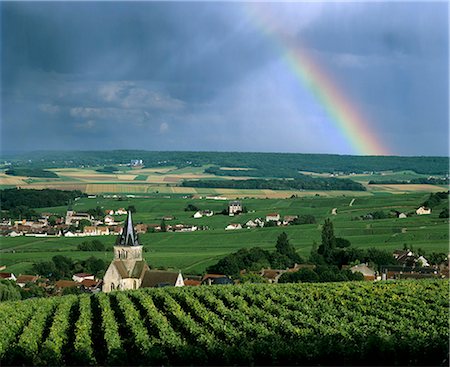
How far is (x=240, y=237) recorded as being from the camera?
2899 inches

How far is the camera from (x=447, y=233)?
67812 mm

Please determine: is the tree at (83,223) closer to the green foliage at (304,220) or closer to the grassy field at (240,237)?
the grassy field at (240,237)

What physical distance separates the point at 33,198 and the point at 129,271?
7636cm

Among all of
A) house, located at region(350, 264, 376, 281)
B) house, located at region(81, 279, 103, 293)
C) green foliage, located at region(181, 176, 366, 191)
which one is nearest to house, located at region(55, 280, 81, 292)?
house, located at region(81, 279, 103, 293)

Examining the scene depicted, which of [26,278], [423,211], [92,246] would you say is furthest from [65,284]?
[423,211]

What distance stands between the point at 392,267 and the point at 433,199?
48.0 m

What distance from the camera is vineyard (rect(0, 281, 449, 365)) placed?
17.3 metres

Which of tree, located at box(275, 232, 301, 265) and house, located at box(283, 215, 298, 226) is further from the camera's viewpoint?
house, located at box(283, 215, 298, 226)

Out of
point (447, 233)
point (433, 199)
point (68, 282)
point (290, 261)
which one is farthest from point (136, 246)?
point (433, 199)

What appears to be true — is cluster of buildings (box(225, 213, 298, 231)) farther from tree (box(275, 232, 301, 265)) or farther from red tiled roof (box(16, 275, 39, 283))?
red tiled roof (box(16, 275, 39, 283))

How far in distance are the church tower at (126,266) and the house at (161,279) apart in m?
0.38

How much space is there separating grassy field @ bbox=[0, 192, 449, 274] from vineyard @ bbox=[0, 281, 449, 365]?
2678 cm

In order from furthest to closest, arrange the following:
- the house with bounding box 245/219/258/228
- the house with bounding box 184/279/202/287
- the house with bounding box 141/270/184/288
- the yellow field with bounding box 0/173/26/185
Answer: the yellow field with bounding box 0/173/26/185 < the house with bounding box 245/219/258/228 < the house with bounding box 184/279/202/287 < the house with bounding box 141/270/184/288

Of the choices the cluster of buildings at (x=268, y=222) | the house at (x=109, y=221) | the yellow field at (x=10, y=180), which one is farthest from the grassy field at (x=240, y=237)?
the yellow field at (x=10, y=180)
